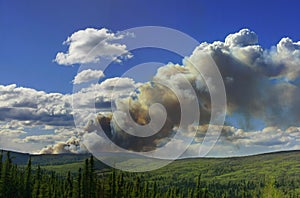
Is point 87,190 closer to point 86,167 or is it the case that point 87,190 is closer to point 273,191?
point 86,167

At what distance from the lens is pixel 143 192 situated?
150125 millimetres

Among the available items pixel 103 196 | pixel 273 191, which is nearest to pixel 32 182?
pixel 103 196

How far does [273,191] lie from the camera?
114 meters

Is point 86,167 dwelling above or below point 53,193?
above

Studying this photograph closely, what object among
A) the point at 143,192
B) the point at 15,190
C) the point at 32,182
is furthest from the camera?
the point at 143,192

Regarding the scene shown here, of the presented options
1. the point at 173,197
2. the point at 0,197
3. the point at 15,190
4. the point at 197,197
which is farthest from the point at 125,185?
the point at 0,197

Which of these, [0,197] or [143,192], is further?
[143,192]

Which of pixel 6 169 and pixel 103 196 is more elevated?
pixel 6 169

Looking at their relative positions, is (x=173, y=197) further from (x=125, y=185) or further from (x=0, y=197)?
(x=0, y=197)

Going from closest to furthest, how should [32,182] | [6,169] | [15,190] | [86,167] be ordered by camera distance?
[86,167] → [6,169] → [15,190] → [32,182]

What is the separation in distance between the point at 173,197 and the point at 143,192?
15.5 meters

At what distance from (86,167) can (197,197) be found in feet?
137

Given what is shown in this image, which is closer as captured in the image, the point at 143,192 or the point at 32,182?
the point at 32,182

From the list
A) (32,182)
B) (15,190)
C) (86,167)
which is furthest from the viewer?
(32,182)
